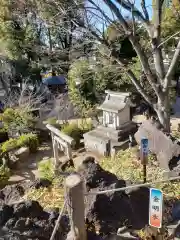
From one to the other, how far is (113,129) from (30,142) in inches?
124

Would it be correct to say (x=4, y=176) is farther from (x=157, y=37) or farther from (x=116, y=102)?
(x=157, y=37)

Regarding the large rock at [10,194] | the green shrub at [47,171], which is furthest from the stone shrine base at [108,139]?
the large rock at [10,194]

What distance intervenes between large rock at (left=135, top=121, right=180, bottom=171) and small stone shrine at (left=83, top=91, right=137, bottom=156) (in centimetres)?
129

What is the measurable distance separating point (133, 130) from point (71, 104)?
4627mm

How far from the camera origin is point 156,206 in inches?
128

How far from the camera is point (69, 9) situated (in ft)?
23.1

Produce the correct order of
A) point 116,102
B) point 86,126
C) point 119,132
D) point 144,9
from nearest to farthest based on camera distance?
point 144,9, point 119,132, point 116,102, point 86,126

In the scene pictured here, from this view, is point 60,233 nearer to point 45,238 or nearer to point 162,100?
point 45,238

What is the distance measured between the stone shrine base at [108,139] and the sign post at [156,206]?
5050 mm

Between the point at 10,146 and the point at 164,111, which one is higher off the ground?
the point at 164,111

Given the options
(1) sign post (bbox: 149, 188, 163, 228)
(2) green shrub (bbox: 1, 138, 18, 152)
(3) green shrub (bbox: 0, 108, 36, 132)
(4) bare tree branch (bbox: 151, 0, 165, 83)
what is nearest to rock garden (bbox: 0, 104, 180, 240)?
(1) sign post (bbox: 149, 188, 163, 228)

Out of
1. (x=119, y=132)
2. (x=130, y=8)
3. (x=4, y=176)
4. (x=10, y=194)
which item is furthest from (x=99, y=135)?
(x=10, y=194)

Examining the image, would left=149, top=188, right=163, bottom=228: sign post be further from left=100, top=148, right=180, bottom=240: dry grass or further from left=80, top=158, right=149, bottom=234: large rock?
left=80, top=158, right=149, bottom=234: large rock

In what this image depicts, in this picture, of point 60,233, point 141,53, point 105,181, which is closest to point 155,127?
point 141,53
